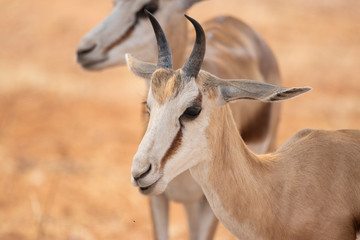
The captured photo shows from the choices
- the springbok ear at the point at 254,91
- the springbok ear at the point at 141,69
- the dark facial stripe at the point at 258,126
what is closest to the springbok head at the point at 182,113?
the springbok ear at the point at 254,91

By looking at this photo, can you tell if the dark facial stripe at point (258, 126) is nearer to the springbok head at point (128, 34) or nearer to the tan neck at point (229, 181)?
the springbok head at point (128, 34)

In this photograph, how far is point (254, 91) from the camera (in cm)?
275

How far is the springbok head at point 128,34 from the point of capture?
4262mm

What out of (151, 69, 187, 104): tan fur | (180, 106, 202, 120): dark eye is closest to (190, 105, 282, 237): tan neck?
(180, 106, 202, 120): dark eye

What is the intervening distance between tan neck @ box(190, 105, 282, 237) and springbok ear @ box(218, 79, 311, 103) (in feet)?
0.33

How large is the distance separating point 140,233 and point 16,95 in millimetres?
4790

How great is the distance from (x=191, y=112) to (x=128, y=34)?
66.3 inches

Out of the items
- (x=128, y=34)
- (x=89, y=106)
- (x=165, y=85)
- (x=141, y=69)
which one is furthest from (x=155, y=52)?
(x=89, y=106)

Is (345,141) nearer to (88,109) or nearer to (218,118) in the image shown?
(218,118)

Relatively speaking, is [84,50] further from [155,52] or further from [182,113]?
[182,113]

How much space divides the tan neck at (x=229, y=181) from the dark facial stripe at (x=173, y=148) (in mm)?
192

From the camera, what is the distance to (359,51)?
12.4 m

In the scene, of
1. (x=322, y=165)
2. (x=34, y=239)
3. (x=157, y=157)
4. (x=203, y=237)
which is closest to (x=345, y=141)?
(x=322, y=165)

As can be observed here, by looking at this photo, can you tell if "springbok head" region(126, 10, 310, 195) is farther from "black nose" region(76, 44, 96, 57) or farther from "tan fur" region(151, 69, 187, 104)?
"black nose" region(76, 44, 96, 57)
